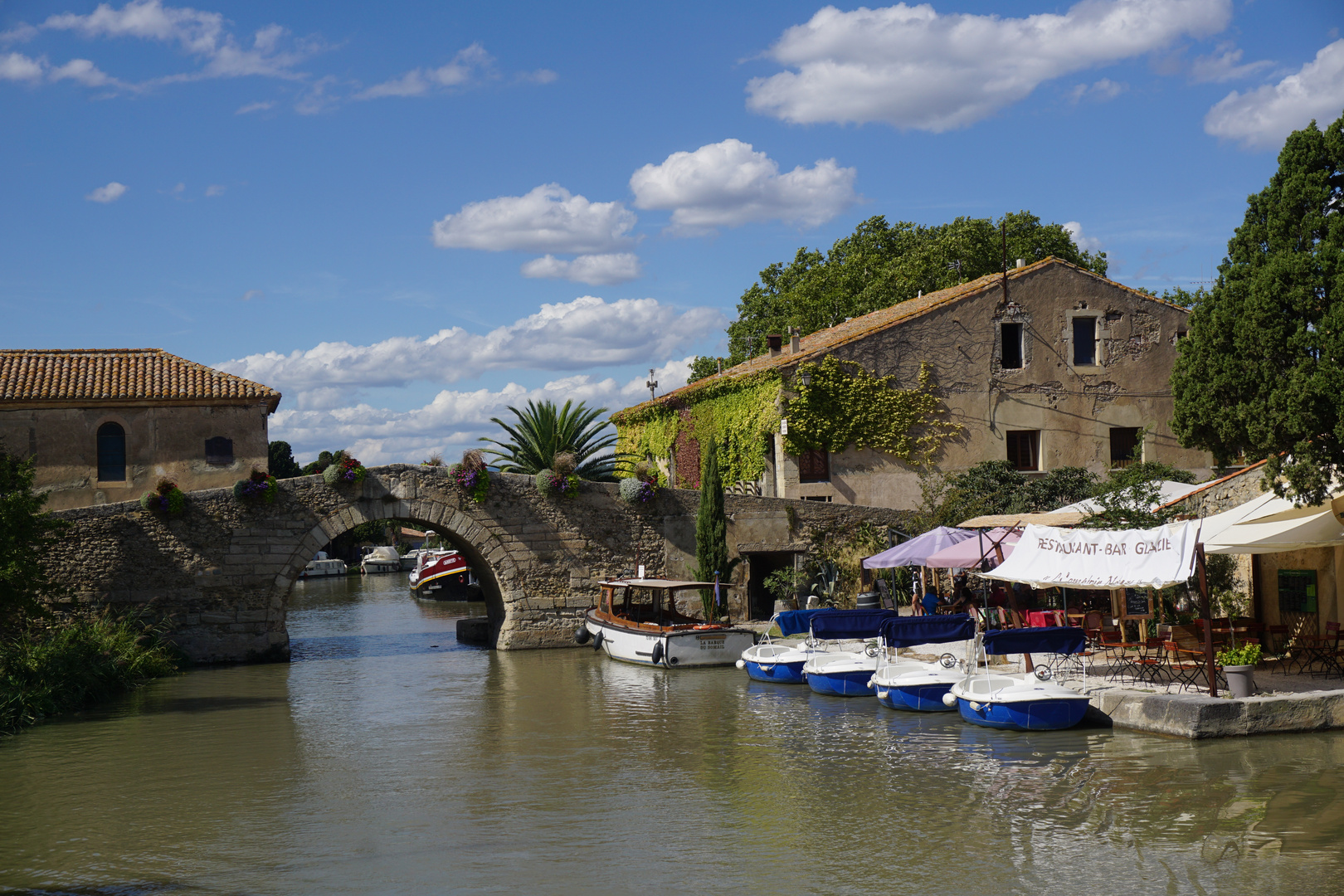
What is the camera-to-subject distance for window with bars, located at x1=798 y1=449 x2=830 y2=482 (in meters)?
28.1

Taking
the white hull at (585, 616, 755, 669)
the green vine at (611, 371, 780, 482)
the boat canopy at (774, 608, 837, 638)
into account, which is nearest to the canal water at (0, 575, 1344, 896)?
the boat canopy at (774, 608, 837, 638)

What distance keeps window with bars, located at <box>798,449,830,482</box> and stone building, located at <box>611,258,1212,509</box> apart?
46mm

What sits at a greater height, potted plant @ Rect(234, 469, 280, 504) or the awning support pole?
potted plant @ Rect(234, 469, 280, 504)

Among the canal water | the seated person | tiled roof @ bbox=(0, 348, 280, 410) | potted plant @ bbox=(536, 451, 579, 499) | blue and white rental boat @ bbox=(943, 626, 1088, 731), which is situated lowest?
the canal water

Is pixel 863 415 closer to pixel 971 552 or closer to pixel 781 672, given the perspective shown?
pixel 971 552

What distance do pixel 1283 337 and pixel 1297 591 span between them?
16.2 ft

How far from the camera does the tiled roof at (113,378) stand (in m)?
26.2

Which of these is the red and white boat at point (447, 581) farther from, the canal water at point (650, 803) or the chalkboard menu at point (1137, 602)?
the chalkboard menu at point (1137, 602)

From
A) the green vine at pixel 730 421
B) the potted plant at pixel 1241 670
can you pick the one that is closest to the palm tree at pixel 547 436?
the green vine at pixel 730 421

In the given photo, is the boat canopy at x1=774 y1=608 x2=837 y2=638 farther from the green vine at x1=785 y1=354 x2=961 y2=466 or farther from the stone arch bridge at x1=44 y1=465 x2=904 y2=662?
the green vine at x1=785 y1=354 x2=961 y2=466

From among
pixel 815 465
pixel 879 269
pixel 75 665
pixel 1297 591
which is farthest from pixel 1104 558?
pixel 879 269

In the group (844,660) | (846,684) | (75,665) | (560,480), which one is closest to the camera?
(846,684)

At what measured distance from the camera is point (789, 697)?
17.8 m

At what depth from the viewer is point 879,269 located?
4372cm
